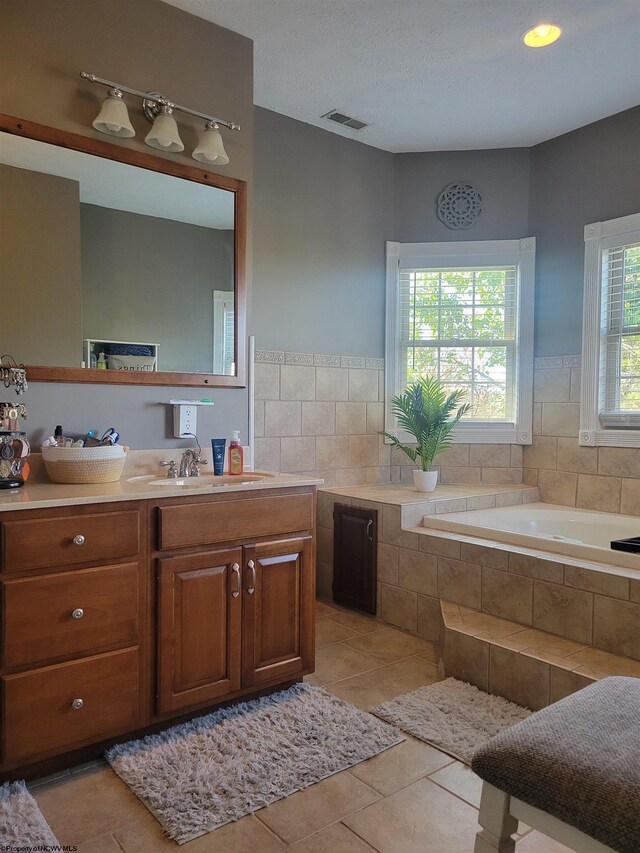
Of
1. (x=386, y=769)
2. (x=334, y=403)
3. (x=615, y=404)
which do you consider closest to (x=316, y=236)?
(x=334, y=403)

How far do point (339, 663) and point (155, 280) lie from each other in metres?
1.89

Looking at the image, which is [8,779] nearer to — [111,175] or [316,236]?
[111,175]

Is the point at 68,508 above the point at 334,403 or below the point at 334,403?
Result: below

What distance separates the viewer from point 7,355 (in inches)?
90.7

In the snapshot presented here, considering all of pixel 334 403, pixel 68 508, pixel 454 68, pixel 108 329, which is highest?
pixel 454 68

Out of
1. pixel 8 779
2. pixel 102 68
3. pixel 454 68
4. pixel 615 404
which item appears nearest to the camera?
pixel 8 779

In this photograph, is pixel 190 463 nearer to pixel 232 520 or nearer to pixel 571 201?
pixel 232 520

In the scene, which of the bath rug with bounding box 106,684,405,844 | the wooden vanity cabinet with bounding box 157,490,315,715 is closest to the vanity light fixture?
the wooden vanity cabinet with bounding box 157,490,315,715

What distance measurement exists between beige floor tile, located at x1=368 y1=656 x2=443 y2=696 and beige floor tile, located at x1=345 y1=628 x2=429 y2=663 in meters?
0.08

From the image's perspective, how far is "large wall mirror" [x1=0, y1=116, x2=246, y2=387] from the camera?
2346 millimetres

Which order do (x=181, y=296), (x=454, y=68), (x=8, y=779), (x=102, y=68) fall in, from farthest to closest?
1. (x=454, y=68)
2. (x=181, y=296)
3. (x=102, y=68)
4. (x=8, y=779)

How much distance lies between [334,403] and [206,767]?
2.45 metres

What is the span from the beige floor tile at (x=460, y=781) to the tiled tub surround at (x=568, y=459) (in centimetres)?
224

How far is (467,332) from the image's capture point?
433cm
